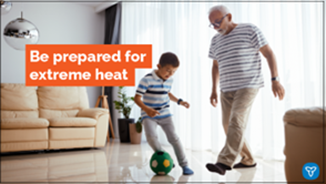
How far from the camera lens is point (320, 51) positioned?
8.02ft

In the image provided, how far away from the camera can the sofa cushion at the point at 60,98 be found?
4.19m

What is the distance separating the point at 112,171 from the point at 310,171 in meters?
1.56

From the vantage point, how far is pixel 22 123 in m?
3.27

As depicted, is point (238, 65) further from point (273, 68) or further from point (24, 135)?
point (24, 135)

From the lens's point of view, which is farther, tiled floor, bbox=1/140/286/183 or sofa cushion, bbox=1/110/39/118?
sofa cushion, bbox=1/110/39/118

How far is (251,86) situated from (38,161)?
2154mm

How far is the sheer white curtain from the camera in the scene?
2.53 meters

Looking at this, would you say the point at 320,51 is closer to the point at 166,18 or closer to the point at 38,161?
the point at 166,18

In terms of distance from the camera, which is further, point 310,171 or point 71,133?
point 71,133

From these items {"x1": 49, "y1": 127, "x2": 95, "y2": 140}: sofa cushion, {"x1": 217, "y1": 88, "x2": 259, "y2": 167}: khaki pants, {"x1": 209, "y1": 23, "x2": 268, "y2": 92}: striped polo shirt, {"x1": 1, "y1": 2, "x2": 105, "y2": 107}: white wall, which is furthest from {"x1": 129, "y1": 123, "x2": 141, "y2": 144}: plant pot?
{"x1": 209, "y1": 23, "x2": 268, "y2": 92}: striped polo shirt

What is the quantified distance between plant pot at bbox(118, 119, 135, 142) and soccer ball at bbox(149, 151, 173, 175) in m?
2.44

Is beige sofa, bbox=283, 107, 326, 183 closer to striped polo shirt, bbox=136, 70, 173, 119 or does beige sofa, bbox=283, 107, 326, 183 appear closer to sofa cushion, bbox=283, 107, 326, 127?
sofa cushion, bbox=283, 107, 326, 127

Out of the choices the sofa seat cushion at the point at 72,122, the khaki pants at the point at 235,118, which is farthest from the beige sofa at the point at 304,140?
the sofa seat cushion at the point at 72,122

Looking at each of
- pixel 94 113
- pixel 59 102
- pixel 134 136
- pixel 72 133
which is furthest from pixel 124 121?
pixel 72 133
